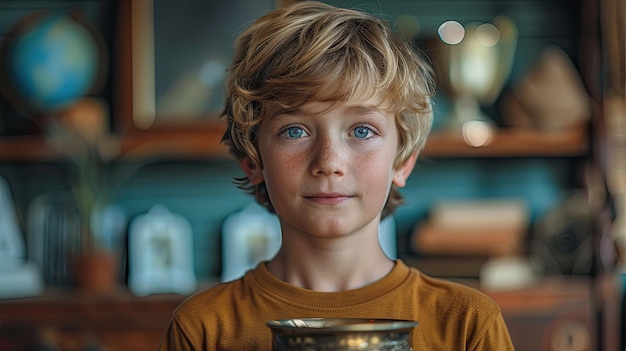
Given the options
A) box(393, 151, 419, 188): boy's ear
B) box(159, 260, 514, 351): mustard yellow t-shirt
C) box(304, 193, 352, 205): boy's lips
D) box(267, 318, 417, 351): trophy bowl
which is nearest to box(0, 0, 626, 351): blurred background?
box(393, 151, 419, 188): boy's ear

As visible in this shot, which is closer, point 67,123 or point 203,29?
point 67,123

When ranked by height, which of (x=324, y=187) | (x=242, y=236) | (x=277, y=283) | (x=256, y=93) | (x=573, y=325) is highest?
(x=256, y=93)

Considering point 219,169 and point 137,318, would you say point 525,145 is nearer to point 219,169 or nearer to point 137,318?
point 219,169

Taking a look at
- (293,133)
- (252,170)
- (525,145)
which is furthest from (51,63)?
(293,133)

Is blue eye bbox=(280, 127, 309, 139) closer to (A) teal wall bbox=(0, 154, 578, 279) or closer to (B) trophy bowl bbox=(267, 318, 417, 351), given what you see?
(B) trophy bowl bbox=(267, 318, 417, 351)

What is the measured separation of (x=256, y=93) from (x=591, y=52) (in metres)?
2.54

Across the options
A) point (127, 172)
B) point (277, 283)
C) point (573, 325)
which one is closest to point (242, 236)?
point (127, 172)

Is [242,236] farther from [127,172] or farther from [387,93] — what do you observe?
[387,93]

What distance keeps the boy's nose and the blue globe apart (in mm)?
2567

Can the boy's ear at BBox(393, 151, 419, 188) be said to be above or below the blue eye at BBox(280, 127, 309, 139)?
below

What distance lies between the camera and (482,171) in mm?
4105

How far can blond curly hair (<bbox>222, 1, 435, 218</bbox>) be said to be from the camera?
1.38 metres

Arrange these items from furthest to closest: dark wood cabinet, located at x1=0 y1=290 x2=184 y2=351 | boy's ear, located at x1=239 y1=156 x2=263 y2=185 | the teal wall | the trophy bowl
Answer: the teal wall, dark wood cabinet, located at x1=0 y1=290 x2=184 y2=351, boy's ear, located at x1=239 y1=156 x2=263 y2=185, the trophy bowl

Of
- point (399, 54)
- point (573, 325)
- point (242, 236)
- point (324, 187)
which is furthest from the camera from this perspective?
point (242, 236)
